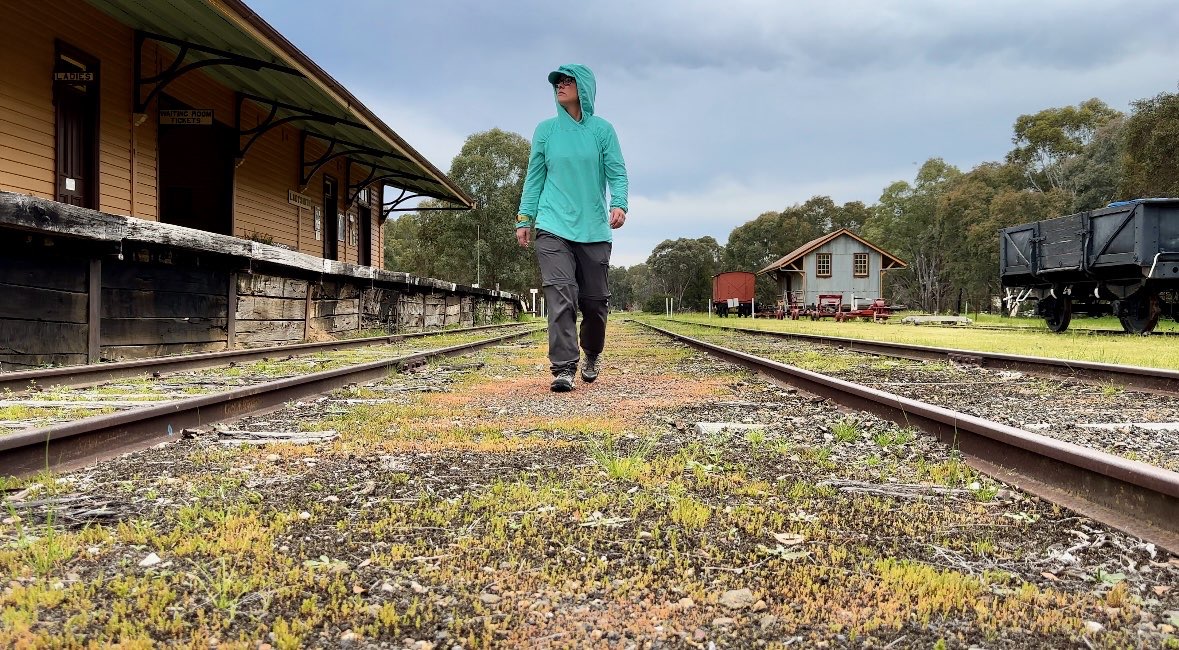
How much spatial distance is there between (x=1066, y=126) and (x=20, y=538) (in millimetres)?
62754

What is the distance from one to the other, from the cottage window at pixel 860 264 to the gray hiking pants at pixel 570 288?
42.3 metres

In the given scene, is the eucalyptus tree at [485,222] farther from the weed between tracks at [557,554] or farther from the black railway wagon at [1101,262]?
the weed between tracks at [557,554]

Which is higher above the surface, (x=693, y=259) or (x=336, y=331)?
(x=693, y=259)

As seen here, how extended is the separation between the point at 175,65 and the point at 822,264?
40671 mm

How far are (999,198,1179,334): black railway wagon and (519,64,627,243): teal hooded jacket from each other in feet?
36.1

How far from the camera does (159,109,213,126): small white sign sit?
10.2 metres

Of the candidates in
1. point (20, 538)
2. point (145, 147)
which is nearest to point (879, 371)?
point (20, 538)

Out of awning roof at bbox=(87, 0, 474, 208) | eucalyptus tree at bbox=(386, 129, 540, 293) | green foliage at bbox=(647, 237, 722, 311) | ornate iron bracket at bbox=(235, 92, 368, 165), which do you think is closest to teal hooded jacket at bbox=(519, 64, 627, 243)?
awning roof at bbox=(87, 0, 474, 208)

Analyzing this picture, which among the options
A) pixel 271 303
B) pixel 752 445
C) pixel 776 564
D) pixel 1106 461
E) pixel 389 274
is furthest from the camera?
pixel 389 274

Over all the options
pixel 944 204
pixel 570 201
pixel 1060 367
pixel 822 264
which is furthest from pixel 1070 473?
pixel 944 204

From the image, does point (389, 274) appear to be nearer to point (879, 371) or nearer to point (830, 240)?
point (879, 371)

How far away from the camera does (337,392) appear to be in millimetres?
4773

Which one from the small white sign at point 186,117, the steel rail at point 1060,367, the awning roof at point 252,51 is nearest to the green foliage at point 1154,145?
the steel rail at point 1060,367

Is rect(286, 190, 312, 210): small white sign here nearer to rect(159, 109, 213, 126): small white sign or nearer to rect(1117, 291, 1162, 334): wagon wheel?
rect(159, 109, 213, 126): small white sign
